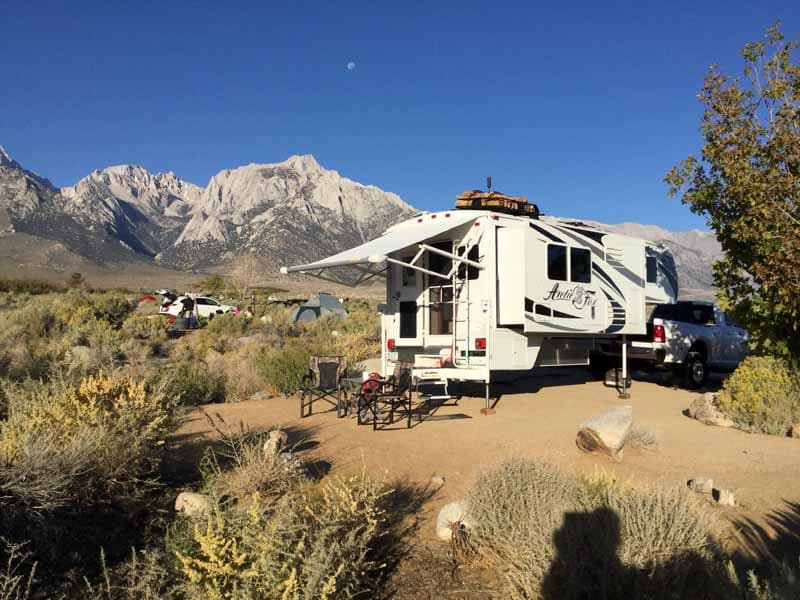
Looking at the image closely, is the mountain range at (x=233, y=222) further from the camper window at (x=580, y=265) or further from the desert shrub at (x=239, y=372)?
the camper window at (x=580, y=265)

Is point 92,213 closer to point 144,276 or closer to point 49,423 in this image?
point 144,276

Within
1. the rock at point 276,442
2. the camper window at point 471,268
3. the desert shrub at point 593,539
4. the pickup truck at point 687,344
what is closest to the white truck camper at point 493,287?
the camper window at point 471,268

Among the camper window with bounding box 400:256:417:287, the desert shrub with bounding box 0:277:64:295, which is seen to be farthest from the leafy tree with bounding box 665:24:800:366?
the desert shrub with bounding box 0:277:64:295

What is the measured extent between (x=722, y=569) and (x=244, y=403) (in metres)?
8.30

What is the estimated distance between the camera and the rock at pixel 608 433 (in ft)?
20.3

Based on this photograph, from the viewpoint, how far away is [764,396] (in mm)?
7812

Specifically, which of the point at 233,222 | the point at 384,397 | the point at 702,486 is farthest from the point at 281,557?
the point at 233,222

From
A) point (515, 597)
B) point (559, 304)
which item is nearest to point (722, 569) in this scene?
point (515, 597)

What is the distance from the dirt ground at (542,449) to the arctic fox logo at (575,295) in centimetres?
171

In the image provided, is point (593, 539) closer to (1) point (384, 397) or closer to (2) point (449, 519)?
(2) point (449, 519)

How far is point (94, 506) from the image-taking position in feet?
13.4

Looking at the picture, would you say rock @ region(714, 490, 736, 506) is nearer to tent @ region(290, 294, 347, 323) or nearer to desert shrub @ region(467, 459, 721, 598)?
desert shrub @ region(467, 459, 721, 598)

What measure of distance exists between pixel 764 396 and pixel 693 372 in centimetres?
414

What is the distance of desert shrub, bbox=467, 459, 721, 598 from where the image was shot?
292cm
